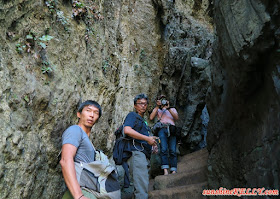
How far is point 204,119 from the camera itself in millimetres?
8844

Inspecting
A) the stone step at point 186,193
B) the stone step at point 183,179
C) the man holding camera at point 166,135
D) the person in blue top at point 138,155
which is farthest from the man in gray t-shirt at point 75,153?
the man holding camera at point 166,135

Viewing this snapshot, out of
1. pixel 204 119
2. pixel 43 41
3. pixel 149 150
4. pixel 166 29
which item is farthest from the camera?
pixel 166 29

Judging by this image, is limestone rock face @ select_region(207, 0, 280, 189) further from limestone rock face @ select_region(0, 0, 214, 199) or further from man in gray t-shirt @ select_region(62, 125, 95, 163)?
limestone rock face @ select_region(0, 0, 214, 199)

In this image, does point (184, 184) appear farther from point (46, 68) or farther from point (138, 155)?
point (46, 68)

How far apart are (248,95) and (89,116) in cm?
196

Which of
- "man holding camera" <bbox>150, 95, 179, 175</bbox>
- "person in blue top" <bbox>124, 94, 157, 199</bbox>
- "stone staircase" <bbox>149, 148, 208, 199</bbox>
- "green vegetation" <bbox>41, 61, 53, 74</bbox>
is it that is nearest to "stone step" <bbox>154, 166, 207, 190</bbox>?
"stone staircase" <bbox>149, 148, 208, 199</bbox>

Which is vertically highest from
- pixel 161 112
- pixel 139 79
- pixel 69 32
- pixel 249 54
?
pixel 139 79

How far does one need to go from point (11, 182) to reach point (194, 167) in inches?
155

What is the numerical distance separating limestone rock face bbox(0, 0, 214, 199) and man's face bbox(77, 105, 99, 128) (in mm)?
678

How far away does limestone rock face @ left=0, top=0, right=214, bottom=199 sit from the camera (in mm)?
2922

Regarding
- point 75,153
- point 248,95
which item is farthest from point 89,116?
point 248,95

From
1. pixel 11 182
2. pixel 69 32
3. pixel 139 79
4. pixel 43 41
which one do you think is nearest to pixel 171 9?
pixel 139 79

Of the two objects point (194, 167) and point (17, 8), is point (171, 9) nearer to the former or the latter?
point (194, 167)

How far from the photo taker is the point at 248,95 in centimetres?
296
